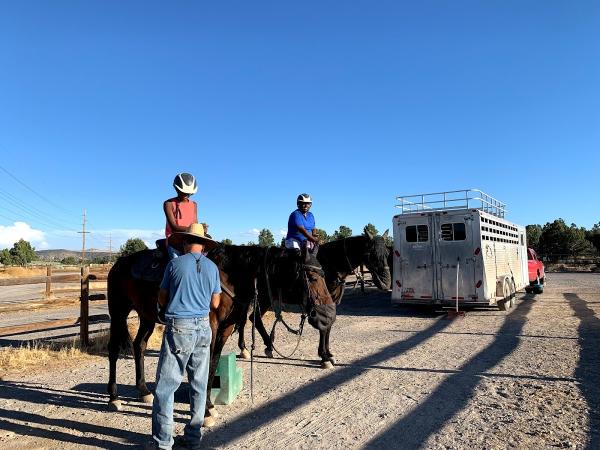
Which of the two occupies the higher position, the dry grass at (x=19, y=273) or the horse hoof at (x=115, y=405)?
the dry grass at (x=19, y=273)

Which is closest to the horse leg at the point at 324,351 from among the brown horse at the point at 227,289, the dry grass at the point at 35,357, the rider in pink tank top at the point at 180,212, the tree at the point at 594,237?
the brown horse at the point at 227,289

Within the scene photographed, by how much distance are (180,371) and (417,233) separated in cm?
1108

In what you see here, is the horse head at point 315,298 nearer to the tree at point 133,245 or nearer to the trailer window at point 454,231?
the trailer window at point 454,231

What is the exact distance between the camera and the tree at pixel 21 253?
249 ft

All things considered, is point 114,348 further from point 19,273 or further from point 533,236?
point 533,236

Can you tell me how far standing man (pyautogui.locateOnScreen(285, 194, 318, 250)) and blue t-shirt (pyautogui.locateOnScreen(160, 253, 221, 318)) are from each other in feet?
11.9

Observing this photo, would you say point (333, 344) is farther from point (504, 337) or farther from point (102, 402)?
point (102, 402)

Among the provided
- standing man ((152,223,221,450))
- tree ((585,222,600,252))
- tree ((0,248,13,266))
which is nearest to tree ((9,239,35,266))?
tree ((0,248,13,266))

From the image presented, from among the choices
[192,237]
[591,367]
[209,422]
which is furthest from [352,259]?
[192,237]

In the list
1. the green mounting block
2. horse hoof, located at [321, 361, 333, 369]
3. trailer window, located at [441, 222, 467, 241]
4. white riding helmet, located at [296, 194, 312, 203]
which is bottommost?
horse hoof, located at [321, 361, 333, 369]

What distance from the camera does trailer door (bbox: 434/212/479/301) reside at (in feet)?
42.3

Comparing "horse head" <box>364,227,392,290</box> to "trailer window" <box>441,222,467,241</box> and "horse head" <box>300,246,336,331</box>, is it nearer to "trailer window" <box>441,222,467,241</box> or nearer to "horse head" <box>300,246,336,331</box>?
"horse head" <box>300,246,336,331</box>

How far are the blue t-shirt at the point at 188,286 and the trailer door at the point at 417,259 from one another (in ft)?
34.9

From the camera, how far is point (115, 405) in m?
5.27
